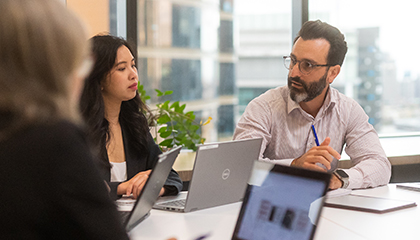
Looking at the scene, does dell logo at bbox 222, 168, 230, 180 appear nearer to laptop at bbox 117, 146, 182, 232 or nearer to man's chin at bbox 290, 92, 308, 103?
laptop at bbox 117, 146, 182, 232

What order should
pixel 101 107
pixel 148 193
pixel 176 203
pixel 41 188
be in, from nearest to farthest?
pixel 41 188
pixel 148 193
pixel 176 203
pixel 101 107

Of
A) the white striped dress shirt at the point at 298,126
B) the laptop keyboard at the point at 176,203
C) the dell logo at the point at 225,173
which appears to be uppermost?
the white striped dress shirt at the point at 298,126

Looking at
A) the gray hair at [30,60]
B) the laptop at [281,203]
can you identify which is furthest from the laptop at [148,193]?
the gray hair at [30,60]

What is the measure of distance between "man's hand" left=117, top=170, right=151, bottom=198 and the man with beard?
0.70 metres

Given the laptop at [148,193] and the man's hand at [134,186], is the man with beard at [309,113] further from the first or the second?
the laptop at [148,193]

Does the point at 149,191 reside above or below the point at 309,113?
below

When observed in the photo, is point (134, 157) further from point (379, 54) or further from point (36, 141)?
point (379, 54)

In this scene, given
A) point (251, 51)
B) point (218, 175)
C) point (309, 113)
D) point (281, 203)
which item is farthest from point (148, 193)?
point (251, 51)

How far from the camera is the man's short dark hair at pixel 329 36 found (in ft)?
7.58

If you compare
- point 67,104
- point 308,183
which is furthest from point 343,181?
point 67,104

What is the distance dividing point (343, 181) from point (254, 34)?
2.03 m

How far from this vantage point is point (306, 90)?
2238 mm

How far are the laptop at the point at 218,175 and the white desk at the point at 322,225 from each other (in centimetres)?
4

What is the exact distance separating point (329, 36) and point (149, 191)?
1.52m
